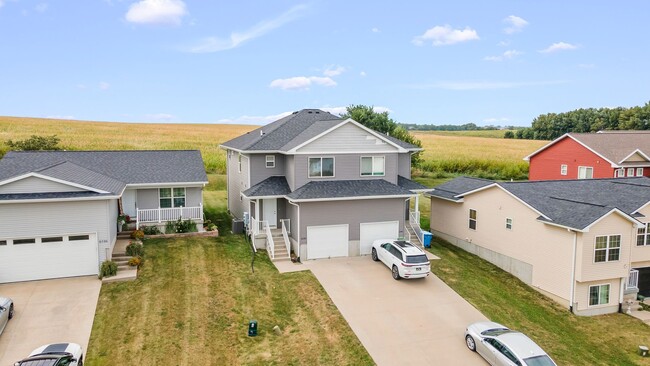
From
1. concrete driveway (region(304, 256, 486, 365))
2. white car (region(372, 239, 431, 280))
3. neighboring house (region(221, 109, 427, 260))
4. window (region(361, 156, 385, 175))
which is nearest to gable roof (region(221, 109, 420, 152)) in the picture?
neighboring house (region(221, 109, 427, 260))

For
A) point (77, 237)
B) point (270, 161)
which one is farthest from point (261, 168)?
point (77, 237)

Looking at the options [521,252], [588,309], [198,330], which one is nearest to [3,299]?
[198,330]

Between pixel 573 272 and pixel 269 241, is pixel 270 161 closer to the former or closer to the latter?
pixel 269 241

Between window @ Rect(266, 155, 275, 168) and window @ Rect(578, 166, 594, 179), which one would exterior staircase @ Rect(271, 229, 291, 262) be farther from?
window @ Rect(578, 166, 594, 179)

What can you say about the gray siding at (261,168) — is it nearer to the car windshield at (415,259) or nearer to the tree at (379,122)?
the car windshield at (415,259)

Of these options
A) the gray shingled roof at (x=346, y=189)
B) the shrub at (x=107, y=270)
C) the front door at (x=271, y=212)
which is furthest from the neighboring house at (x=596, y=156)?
Result: the shrub at (x=107, y=270)

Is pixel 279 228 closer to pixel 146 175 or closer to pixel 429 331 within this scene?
pixel 146 175
